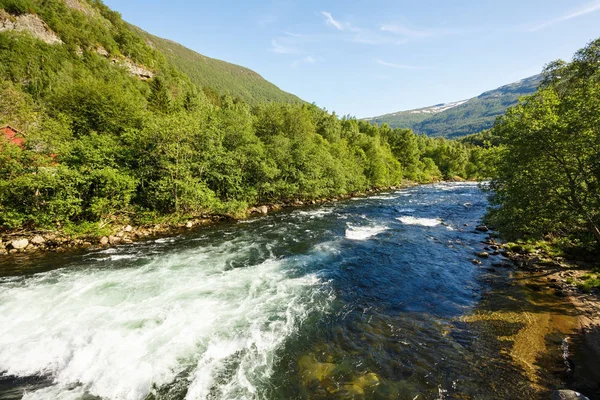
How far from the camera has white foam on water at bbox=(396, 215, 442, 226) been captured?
26672mm

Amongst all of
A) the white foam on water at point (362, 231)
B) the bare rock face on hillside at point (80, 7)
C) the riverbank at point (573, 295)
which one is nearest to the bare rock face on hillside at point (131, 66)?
the bare rock face on hillside at point (80, 7)

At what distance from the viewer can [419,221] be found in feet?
90.6

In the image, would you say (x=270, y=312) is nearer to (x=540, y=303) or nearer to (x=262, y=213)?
(x=540, y=303)

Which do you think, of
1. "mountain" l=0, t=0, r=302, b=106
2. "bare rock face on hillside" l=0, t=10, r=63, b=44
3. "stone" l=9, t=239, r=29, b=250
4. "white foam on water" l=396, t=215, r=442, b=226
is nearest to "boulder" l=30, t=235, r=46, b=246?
"stone" l=9, t=239, r=29, b=250

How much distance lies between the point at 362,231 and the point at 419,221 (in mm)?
8480

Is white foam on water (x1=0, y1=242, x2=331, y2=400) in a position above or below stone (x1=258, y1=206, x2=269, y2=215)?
above

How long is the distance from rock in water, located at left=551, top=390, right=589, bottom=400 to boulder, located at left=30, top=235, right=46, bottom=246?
27.2 metres

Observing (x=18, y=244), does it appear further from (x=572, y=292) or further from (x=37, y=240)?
(x=572, y=292)

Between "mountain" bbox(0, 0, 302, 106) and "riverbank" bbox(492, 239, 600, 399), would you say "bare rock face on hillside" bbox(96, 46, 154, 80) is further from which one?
"riverbank" bbox(492, 239, 600, 399)

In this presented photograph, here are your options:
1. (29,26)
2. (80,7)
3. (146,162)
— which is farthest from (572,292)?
(80,7)

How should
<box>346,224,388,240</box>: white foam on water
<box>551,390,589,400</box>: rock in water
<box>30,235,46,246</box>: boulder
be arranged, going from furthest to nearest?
<box>346,224,388,240</box>: white foam on water, <box>30,235,46,246</box>: boulder, <box>551,390,589,400</box>: rock in water

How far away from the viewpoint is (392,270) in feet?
49.4

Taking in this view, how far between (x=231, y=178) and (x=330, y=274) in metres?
19.7

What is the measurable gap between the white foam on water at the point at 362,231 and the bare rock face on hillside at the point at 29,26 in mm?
130020
